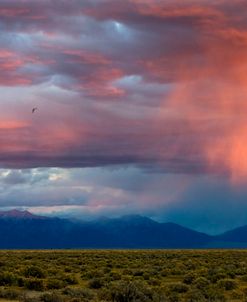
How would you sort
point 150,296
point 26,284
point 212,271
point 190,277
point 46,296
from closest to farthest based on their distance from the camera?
point 46,296 → point 150,296 → point 26,284 → point 190,277 → point 212,271

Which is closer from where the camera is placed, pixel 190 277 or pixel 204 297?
pixel 204 297

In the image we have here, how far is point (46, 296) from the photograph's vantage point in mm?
28125

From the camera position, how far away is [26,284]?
37.7 m

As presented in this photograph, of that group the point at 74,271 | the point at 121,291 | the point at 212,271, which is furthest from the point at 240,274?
the point at 121,291

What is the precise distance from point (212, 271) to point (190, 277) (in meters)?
6.25

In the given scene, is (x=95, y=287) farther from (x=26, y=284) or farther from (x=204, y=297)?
(x=204, y=297)

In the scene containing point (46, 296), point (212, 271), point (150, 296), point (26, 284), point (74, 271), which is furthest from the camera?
point (74, 271)

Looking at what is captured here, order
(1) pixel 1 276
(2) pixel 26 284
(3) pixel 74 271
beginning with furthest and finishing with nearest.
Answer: (3) pixel 74 271
(1) pixel 1 276
(2) pixel 26 284

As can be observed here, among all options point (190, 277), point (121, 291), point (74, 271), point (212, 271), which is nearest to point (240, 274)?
point (212, 271)

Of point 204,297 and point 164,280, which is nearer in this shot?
point 204,297

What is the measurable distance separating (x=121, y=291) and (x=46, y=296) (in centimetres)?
371

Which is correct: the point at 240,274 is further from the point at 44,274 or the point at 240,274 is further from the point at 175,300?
the point at 175,300

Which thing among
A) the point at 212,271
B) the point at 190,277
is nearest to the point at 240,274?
the point at 212,271

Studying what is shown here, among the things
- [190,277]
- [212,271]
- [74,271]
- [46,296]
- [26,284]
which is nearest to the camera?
[46,296]
